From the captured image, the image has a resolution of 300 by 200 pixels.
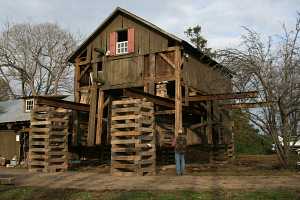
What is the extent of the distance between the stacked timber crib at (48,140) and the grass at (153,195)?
21.2 feet

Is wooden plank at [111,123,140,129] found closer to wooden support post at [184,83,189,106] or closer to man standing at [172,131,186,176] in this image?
man standing at [172,131,186,176]

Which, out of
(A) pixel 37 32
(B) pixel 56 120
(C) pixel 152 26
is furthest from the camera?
(A) pixel 37 32

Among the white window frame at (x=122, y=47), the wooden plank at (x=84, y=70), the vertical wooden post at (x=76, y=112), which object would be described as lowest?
the vertical wooden post at (x=76, y=112)

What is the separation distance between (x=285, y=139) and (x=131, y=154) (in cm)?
615

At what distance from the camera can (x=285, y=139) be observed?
16.2 meters

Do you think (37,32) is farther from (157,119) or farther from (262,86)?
(262,86)

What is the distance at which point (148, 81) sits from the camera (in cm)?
2188

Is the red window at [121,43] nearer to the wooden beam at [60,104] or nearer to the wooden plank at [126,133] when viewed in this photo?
the wooden beam at [60,104]

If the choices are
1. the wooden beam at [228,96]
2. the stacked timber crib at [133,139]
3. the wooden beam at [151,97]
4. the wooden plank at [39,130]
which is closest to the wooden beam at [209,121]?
the wooden beam at [228,96]

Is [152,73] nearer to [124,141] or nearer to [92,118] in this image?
[92,118]

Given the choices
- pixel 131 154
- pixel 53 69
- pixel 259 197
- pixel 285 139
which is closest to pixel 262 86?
pixel 285 139

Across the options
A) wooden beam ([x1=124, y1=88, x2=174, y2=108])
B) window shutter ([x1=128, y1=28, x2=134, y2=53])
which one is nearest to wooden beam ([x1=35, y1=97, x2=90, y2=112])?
wooden beam ([x1=124, y1=88, x2=174, y2=108])

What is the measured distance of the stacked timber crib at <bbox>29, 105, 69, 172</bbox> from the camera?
18.3 metres

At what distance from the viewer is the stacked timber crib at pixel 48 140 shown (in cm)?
1827
